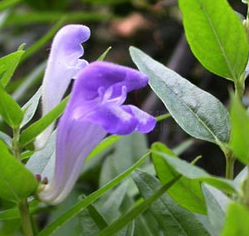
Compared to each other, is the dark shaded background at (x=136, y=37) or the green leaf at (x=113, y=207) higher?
the green leaf at (x=113, y=207)

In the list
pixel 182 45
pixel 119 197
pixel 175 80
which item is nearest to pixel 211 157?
pixel 182 45

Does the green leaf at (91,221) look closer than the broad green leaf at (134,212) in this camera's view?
No

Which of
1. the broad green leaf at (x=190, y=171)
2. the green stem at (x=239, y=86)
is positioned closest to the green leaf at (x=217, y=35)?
the green stem at (x=239, y=86)

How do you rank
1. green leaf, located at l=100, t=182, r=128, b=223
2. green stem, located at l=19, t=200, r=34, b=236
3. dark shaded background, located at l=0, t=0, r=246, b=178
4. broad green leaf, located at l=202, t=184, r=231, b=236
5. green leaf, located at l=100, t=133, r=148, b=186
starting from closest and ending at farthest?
broad green leaf, located at l=202, t=184, r=231, b=236 → green stem, located at l=19, t=200, r=34, b=236 → green leaf, located at l=100, t=182, r=128, b=223 → green leaf, located at l=100, t=133, r=148, b=186 → dark shaded background, located at l=0, t=0, r=246, b=178

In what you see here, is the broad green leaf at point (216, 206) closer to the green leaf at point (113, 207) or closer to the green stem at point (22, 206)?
the green stem at point (22, 206)

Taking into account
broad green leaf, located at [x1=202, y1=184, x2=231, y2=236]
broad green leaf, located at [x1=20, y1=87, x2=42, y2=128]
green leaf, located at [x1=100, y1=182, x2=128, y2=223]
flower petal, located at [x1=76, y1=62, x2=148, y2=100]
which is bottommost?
green leaf, located at [x1=100, y1=182, x2=128, y2=223]

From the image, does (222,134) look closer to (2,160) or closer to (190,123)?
(190,123)

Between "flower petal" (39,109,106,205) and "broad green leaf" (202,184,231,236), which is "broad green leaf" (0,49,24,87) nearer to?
"flower petal" (39,109,106,205)

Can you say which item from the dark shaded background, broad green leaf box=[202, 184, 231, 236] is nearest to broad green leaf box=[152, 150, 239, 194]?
broad green leaf box=[202, 184, 231, 236]
